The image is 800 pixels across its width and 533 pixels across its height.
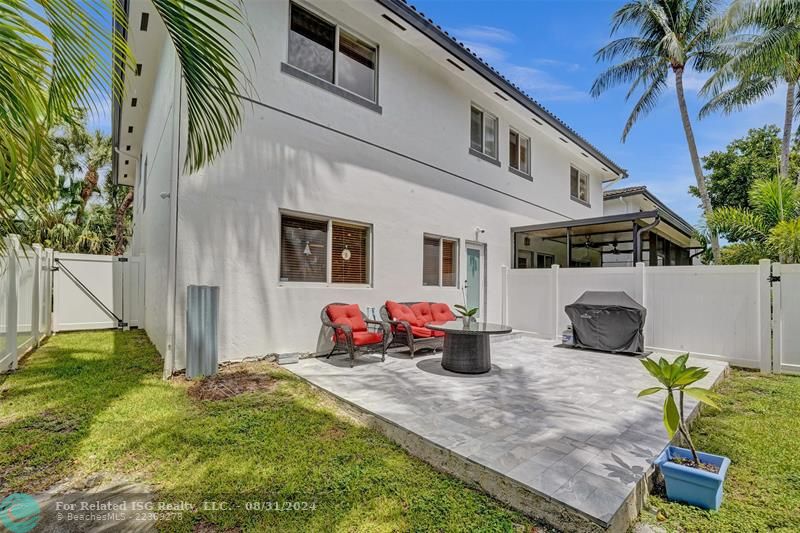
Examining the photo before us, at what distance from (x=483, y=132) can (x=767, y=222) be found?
7072mm

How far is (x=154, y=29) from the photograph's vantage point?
7059 millimetres

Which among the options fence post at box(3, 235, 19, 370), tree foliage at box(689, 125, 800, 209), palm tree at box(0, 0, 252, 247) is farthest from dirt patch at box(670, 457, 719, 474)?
tree foliage at box(689, 125, 800, 209)

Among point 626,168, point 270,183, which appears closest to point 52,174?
point 270,183

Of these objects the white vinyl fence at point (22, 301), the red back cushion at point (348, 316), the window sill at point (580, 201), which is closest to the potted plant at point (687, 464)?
the red back cushion at point (348, 316)

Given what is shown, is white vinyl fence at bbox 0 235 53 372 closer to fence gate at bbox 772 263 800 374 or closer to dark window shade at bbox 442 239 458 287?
dark window shade at bbox 442 239 458 287

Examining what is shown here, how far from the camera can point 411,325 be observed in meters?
7.47

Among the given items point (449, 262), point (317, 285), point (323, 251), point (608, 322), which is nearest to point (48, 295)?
point (317, 285)

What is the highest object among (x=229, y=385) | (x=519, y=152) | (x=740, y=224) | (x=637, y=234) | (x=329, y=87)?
(x=519, y=152)

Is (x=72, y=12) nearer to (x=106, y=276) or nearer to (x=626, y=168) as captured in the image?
(x=106, y=276)

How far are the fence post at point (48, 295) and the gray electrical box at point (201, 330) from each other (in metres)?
5.87

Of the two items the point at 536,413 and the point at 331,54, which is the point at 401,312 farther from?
the point at 331,54

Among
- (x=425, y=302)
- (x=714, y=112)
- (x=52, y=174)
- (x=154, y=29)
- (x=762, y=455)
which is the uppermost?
(x=714, y=112)

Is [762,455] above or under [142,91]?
under

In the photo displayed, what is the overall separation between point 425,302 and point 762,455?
591 cm
